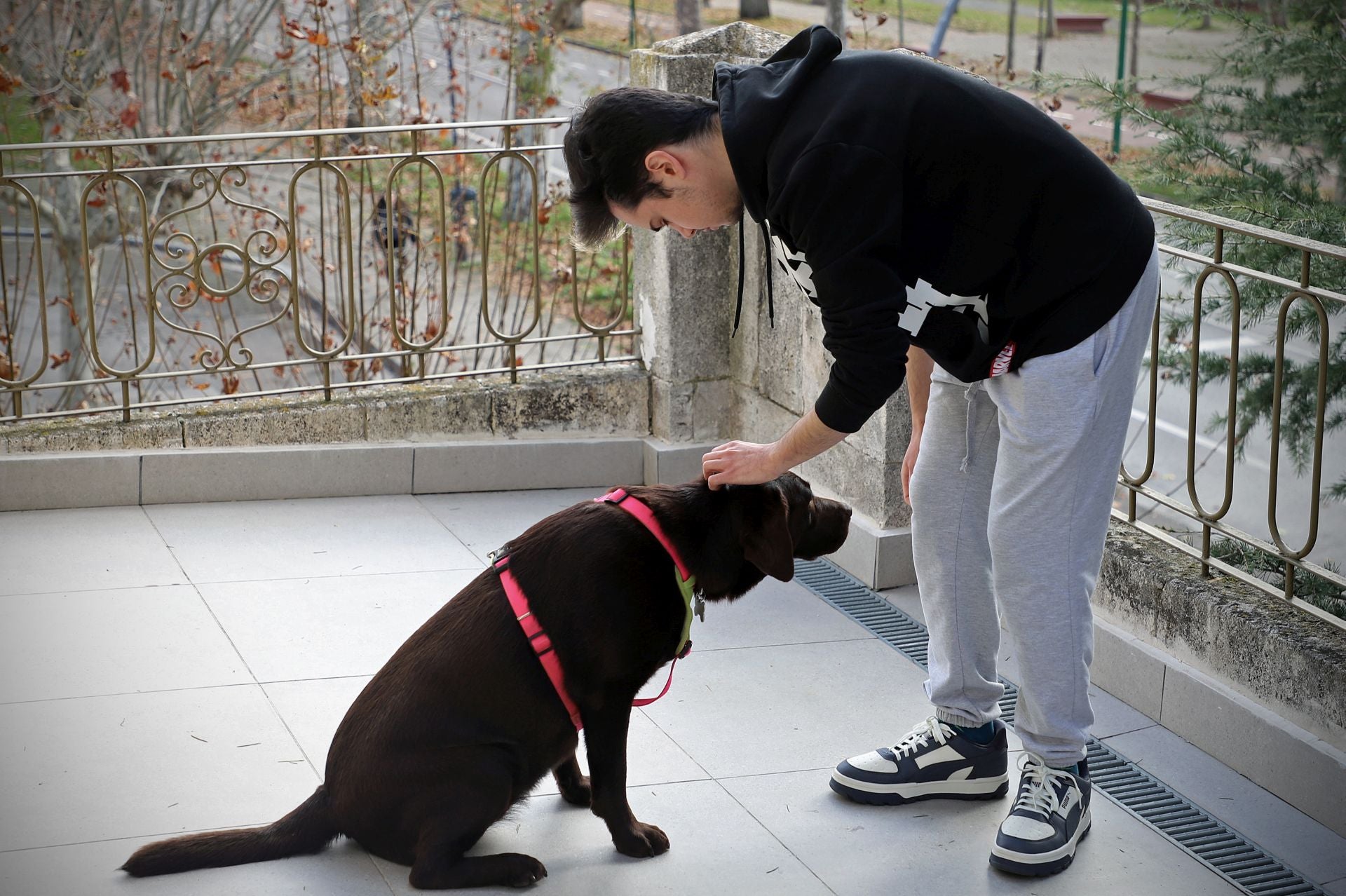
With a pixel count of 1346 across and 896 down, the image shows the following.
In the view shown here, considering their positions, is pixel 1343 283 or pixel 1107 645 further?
pixel 1343 283

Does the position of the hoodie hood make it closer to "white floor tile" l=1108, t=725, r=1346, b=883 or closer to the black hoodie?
the black hoodie

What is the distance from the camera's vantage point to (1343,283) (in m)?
4.26

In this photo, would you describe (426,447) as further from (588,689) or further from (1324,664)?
(1324,664)

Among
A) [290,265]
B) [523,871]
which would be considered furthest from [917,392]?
[290,265]

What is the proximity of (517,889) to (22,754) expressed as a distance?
1415 mm

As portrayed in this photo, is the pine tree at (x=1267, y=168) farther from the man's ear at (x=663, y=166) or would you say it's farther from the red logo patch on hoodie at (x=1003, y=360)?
the man's ear at (x=663, y=166)

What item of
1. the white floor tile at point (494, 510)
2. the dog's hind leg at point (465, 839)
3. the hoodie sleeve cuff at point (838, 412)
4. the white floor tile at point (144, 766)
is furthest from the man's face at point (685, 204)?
the white floor tile at point (494, 510)

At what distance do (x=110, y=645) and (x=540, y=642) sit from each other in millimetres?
1860

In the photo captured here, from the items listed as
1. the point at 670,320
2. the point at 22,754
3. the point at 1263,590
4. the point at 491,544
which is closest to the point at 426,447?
the point at 491,544

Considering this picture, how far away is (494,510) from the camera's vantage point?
526 cm

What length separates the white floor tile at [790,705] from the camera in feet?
A: 11.7

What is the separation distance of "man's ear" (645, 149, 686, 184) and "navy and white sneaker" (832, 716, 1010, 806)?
1.60 m

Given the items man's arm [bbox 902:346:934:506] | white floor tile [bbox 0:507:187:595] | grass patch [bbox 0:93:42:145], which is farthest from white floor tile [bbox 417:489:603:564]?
grass patch [bbox 0:93:42:145]

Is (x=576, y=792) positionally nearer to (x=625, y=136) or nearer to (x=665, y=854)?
(x=665, y=854)
